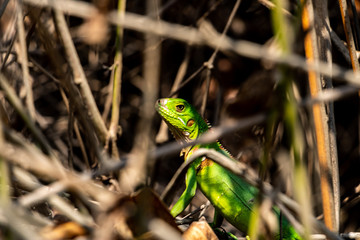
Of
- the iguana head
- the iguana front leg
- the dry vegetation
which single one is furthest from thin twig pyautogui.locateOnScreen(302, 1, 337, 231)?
the iguana head

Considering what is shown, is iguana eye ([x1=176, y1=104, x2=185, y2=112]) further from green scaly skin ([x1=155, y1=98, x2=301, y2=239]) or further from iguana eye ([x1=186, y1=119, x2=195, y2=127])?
iguana eye ([x1=186, y1=119, x2=195, y2=127])

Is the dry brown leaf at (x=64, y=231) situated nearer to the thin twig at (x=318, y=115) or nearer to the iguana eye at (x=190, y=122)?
the thin twig at (x=318, y=115)

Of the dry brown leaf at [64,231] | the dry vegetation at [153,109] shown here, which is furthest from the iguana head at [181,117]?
the dry brown leaf at [64,231]

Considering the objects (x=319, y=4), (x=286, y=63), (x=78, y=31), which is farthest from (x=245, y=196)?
(x=78, y=31)

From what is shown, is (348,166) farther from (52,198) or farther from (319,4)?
(52,198)

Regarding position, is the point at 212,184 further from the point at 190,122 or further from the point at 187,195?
the point at 190,122

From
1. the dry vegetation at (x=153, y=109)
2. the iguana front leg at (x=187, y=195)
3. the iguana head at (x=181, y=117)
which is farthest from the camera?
the iguana head at (x=181, y=117)
